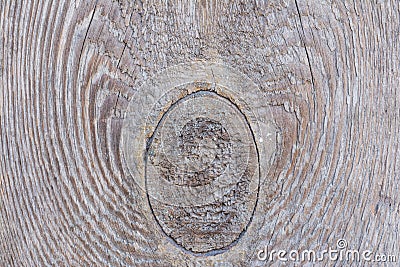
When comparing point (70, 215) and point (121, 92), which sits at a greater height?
point (121, 92)

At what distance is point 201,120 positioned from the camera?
94cm

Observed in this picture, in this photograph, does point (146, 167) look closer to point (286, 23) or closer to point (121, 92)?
point (121, 92)

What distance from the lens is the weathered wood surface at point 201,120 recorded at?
95cm

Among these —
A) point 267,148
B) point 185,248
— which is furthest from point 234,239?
point 267,148

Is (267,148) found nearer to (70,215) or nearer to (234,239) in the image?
(234,239)

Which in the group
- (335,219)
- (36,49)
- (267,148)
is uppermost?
(36,49)

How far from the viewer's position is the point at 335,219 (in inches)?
38.9

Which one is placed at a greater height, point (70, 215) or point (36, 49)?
point (36, 49)

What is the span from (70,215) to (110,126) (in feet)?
0.79

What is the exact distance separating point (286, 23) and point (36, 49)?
0.59 meters

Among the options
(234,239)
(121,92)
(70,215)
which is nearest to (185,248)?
(234,239)

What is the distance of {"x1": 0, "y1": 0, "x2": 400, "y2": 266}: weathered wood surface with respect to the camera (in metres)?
0.95

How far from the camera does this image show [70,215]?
1002mm

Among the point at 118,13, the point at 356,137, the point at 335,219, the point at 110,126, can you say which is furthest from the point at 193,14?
the point at 335,219
